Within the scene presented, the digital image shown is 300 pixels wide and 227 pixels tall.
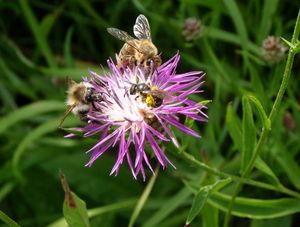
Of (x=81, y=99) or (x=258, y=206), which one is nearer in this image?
(x=81, y=99)

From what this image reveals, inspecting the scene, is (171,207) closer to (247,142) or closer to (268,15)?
(247,142)

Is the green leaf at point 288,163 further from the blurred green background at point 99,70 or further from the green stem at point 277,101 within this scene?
the green stem at point 277,101

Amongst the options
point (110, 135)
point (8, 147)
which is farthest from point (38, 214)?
point (110, 135)

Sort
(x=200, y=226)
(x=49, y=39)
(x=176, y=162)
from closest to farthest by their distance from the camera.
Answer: (x=200, y=226) < (x=176, y=162) < (x=49, y=39)

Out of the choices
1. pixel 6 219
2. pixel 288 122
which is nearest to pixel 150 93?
pixel 6 219

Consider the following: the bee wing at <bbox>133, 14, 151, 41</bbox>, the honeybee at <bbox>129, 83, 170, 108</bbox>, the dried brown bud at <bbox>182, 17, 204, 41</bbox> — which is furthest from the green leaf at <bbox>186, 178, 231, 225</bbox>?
the dried brown bud at <bbox>182, 17, 204, 41</bbox>

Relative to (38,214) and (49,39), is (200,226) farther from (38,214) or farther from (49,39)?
(49,39)

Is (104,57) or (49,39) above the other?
(49,39)
